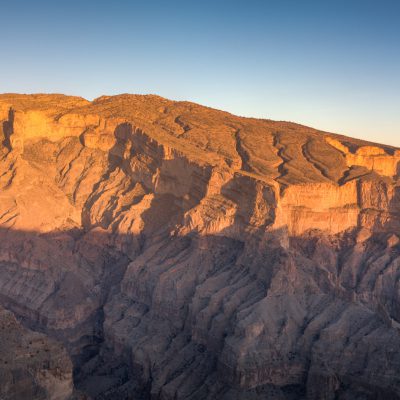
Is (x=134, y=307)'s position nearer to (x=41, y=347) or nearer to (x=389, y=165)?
(x=41, y=347)

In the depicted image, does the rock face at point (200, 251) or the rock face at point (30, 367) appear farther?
the rock face at point (200, 251)

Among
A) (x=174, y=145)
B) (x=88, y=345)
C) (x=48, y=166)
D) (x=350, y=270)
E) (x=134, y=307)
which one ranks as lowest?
(x=88, y=345)

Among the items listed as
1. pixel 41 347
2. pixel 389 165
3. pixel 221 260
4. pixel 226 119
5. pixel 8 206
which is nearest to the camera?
pixel 41 347

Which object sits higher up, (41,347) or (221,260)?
(221,260)

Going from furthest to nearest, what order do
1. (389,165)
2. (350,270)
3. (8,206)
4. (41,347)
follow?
1. (389,165)
2. (8,206)
3. (350,270)
4. (41,347)

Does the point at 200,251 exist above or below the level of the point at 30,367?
above

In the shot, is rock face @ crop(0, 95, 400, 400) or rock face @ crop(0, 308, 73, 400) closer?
rock face @ crop(0, 308, 73, 400)

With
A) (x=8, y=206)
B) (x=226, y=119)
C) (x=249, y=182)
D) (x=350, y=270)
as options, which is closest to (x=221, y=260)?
(x=249, y=182)

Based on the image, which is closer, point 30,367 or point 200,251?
point 30,367
